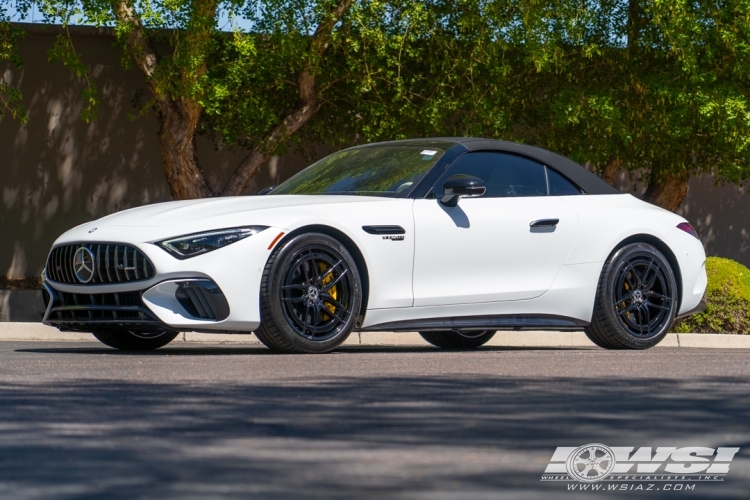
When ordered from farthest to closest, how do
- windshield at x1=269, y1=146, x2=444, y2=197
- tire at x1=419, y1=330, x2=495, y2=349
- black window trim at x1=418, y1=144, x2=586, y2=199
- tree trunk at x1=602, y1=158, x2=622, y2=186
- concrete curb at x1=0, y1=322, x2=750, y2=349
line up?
tree trunk at x1=602, y1=158, x2=622, y2=186 → concrete curb at x1=0, y1=322, x2=750, y2=349 → tire at x1=419, y1=330, x2=495, y2=349 → windshield at x1=269, y1=146, x2=444, y2=197 → black window trim at x1=418, y1=144, x2=586, y2=199

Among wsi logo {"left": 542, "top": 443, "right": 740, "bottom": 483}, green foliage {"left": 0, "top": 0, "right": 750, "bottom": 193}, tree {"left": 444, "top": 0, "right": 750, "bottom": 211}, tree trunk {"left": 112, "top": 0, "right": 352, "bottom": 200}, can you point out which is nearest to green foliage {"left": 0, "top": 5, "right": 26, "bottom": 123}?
green foliage {"left": 0, "top": 0, "right": 750, "bottom": 193}

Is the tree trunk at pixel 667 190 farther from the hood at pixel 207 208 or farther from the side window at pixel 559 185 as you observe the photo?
the hood at pixel 207 208

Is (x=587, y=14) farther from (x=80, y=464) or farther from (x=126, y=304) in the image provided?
(x=80, y=464)

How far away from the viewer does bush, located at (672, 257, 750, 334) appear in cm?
1355

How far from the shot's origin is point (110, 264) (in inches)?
322

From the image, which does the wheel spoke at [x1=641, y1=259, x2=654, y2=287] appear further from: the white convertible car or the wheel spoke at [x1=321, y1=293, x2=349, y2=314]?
the wheel spoke at [x1=321, y1=293, x2=349, y2=314]

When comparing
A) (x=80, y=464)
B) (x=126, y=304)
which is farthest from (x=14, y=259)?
(x=80, y=464)

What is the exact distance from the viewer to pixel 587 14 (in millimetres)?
17672

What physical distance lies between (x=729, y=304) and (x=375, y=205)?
250 inches

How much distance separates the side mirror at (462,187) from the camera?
28.4 feet

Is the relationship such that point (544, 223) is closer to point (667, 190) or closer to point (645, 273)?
point (645, 273)

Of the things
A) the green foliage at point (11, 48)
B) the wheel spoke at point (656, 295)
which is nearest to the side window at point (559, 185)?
the wheel spoke at point (656, 295)

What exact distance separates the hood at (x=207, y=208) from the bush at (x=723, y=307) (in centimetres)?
611

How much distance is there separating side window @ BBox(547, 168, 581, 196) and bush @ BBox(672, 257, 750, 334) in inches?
176
